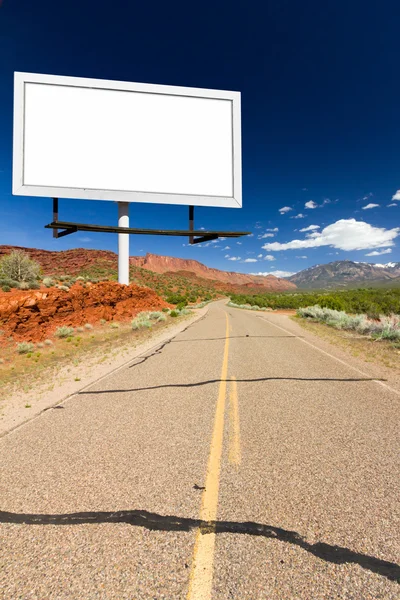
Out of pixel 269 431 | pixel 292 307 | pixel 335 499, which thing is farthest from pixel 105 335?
pixel 292 307

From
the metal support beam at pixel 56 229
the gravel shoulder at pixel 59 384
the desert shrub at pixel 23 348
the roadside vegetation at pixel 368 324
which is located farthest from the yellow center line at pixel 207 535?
the roadside vegetation at pixel 368 324

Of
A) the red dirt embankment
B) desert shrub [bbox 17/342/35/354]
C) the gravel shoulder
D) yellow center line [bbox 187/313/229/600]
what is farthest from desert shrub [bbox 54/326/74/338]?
yellow center line [bbox 187/313/229/600]

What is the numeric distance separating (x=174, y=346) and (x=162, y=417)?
6.22 metres

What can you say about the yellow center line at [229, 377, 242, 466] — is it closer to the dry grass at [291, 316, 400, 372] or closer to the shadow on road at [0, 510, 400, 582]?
the shadow on road at [0, 510, 400, 582]

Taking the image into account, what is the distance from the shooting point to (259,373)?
6.66m

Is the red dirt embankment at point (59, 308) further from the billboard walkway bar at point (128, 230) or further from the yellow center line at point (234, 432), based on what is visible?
the yellow center line at point (234, 432)

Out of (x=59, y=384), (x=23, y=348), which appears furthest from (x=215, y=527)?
(x=23, y=348)

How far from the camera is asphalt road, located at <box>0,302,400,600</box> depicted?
1782 mm

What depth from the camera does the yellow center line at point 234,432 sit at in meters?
3.20

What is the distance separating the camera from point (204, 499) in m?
2.52

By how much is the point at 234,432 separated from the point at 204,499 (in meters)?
1.35

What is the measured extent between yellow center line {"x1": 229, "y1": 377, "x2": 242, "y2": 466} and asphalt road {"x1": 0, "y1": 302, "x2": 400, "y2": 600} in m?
0.02

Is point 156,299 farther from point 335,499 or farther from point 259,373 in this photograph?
point 335,499

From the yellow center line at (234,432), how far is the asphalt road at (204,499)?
2 cm
